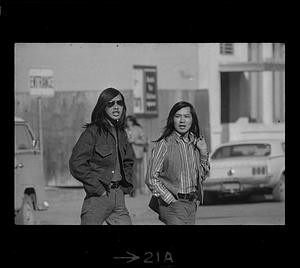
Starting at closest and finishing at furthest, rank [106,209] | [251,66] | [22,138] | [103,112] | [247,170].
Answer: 1. [106,209]
2. [103,112]
3. [22,138]
4. [247,170]
5. [251,66]

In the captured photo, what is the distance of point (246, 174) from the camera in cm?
1101

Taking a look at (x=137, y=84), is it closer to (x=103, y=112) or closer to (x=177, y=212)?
(x=103, y=112)

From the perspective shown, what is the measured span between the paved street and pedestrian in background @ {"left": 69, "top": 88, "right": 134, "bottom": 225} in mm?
86

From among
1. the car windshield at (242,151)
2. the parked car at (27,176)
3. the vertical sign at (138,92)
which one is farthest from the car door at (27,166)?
the car windshield at (242,151)

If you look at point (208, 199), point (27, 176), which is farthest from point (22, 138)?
point (208, 199)

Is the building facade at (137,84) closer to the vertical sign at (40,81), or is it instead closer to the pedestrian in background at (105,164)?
the vertical sign at (40,81)

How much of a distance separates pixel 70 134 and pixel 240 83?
65.0 inches

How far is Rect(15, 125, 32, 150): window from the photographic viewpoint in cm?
1076

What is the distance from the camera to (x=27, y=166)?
35.7 ft

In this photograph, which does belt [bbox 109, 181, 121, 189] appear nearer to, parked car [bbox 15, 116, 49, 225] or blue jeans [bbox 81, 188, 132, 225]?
blue jeans [bbox 81, 188, 132, 225]

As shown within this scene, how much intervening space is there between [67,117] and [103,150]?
0.49 metres

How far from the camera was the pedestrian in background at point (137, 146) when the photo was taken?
34.9 ft
